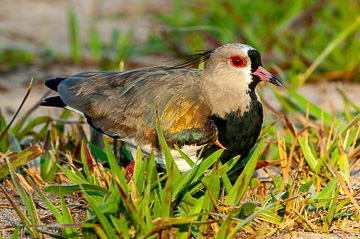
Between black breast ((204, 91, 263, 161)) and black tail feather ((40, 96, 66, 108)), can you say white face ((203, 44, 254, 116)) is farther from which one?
black tail feather ((40, 96, 66, 108))

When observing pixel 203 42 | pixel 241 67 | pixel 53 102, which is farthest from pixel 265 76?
pixel 203 42

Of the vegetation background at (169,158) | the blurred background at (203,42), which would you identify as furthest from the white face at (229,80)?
the blurred background at (203,42)

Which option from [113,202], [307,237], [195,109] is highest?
[195,109]

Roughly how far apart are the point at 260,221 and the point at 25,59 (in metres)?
3.88

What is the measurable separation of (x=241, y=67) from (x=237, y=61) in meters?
0.04

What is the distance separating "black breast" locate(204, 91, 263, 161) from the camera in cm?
299

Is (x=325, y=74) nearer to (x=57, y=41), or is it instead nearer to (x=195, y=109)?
(x=195, y=109)

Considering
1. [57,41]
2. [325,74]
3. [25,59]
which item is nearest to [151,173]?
[325,74]

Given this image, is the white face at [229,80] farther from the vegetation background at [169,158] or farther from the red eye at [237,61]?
the vegetation background at [169,158]

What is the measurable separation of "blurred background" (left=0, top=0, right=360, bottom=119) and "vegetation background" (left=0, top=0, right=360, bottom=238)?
0.05 ft

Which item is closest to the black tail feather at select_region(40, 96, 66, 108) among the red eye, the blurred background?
the red eye

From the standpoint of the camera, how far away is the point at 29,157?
3.22 meters

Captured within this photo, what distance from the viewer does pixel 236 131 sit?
118 inches

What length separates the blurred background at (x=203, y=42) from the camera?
17.4 feet
